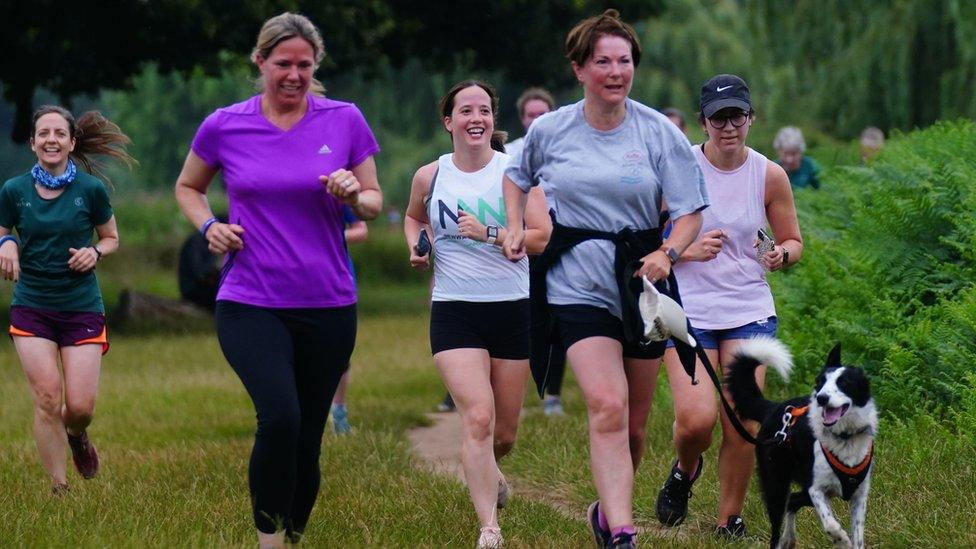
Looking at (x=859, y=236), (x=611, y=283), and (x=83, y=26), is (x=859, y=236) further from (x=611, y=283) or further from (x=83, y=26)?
(x=83, y=26)

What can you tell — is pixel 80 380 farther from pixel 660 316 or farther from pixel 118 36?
pixel 118 36

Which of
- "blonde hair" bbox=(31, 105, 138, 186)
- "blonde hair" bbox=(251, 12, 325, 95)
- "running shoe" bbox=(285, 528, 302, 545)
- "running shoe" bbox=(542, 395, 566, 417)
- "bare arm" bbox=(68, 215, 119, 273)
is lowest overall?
"running shoe" bbox=(542, 395, 566, 417)

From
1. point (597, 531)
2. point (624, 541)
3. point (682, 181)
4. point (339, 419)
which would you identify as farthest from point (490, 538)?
point (339, 419)

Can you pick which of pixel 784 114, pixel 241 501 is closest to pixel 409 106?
pixel 784 114

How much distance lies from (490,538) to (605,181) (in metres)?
1.71

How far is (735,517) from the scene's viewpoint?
7.47 m

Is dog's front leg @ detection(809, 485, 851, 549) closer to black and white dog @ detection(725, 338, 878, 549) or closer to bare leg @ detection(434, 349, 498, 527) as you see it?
black and white dog @ detection(725, 338, 878, 549)

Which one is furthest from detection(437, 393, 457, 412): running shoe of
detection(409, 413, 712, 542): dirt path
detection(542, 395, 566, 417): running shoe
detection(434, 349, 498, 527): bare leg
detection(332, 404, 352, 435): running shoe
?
detection(434, 349, 498, 527): bare leg

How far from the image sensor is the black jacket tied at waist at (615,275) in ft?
21.0

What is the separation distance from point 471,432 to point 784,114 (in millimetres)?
18240

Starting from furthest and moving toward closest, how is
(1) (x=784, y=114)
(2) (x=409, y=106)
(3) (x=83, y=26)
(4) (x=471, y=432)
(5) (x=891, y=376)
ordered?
(2) (x=409, y=106) → (1) (x=784, y=114) → (3) (x=83, y=26) → (5) (x=891, y=376) → (4) (x=471, y=432)

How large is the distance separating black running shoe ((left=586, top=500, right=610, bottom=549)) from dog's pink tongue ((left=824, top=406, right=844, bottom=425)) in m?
1.09

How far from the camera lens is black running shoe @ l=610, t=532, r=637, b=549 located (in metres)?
6.29

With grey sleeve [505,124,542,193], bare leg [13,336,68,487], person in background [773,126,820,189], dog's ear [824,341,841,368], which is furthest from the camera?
person in background [773,126,820,189]
